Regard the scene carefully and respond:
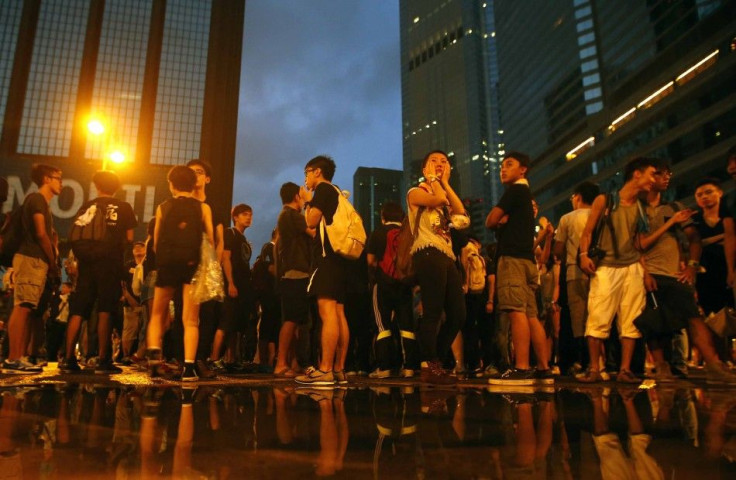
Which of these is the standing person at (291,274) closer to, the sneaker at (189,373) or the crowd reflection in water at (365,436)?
the sneaker at (189,373)

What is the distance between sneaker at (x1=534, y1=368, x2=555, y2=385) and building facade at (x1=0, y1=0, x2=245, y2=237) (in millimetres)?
21711

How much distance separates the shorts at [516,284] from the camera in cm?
421

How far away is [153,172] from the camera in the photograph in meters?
23.9

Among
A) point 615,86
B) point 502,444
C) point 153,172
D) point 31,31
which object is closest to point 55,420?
point 502,444

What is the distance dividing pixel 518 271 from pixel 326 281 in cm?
167

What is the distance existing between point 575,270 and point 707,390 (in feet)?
6.43

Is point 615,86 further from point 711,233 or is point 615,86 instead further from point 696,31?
point 711,233

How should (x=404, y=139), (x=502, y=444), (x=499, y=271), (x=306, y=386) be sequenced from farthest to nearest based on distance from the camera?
(x=404, y=139)
(x=499, y=271)
(x=306, y=386)
(x=502, y=444)

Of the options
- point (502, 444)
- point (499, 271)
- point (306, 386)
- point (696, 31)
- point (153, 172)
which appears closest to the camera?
point (502, 444)

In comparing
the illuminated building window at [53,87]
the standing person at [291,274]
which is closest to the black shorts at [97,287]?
the standing person at [291,274]

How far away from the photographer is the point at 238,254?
6426 millimetres

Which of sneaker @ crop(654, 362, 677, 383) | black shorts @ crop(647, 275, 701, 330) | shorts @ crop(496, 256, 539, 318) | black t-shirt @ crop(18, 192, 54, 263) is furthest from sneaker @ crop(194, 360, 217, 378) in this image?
sneaker @ crop(654, 362, 677, 383)

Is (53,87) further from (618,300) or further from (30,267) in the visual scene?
(618,300)

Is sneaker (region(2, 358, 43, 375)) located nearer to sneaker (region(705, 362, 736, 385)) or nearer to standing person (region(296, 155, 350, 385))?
standing person (region(296, 155, 350, 385))
